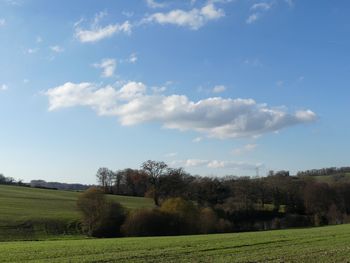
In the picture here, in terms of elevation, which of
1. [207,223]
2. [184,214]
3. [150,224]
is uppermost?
[184,214]

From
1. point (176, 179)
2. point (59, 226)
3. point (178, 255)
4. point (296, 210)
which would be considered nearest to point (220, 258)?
point (178, 255)

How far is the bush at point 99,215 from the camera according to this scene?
232ft

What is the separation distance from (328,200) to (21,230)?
275 feet

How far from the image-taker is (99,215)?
239 feet

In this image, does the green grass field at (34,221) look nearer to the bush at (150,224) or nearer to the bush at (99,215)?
the bush at (99,215)

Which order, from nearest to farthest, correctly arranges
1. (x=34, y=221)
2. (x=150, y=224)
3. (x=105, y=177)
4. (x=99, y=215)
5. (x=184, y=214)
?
(x=150, y=224)
(x=99, y=215)
(x=34, y=221)
(x=184, y=214)
(x=105, y=177)

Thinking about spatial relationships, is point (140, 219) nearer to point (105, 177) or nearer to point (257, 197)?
point (257, 197)

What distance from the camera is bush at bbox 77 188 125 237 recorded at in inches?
2788

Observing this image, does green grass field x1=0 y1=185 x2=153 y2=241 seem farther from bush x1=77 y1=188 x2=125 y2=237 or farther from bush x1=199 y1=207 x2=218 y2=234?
bush x1=199 y1=207 x2=218 y2=234

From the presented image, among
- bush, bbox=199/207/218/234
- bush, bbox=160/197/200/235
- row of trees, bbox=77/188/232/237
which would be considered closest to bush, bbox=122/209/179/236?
row of trees, bbox=77/188/232/237

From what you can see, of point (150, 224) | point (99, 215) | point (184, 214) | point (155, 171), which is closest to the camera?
point (150, 224)

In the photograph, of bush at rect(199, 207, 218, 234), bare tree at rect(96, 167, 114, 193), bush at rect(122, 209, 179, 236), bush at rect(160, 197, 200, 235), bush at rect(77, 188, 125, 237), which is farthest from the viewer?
bare tree at rect(96, 167, 114, 193)

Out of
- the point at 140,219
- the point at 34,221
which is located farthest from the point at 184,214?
the point at 34,221

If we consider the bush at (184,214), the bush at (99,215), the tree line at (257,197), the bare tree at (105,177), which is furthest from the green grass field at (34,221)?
the bare tree at (105,177)
